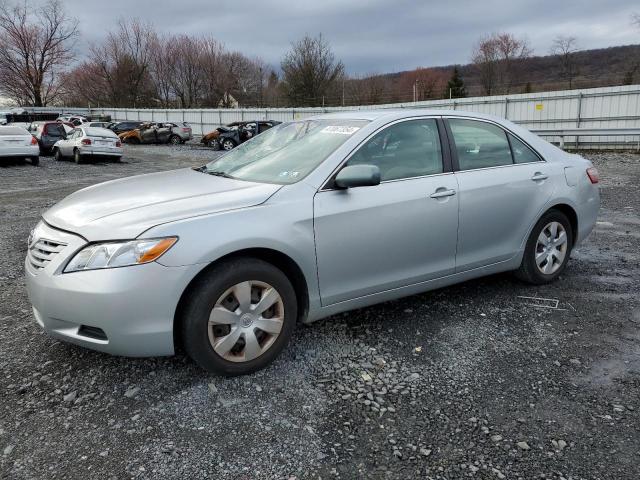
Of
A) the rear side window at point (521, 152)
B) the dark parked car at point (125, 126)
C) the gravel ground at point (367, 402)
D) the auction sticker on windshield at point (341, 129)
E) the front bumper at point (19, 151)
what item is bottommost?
the gravel ground at point (367, 402)

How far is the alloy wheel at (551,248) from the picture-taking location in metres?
4.58

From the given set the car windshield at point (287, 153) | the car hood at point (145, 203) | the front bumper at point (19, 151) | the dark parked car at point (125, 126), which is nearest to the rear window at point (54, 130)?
the front bumper at point (19, 151)

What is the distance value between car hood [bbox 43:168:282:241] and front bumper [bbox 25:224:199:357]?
0.61 ft

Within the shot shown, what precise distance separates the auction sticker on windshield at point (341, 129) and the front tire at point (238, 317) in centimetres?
119

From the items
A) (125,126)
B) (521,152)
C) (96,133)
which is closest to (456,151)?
(521,152)

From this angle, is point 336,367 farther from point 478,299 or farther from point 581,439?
point 478,299

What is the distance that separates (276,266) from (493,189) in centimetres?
193

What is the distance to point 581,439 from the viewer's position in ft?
8.45

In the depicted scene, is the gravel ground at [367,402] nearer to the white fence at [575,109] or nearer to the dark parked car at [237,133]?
the white fence at [575,109]

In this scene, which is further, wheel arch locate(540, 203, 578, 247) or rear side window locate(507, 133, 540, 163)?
wheel arch locate(540, 203, 578, 247)

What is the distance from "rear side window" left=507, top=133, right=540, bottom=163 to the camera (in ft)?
14.6

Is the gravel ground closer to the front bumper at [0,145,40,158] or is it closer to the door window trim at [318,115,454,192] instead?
the door window trim at [318,115,454,192]

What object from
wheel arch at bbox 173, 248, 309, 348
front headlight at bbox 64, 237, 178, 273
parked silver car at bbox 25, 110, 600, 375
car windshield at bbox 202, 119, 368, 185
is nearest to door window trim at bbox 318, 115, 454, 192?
parked silver car at bbox 25, 110, 600, 375

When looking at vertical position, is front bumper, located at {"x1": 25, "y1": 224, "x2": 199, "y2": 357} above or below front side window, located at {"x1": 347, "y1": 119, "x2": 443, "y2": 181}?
below
